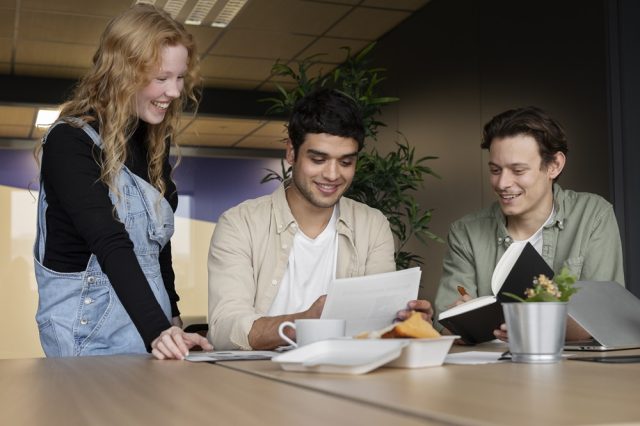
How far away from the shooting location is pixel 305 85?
4.80 metres

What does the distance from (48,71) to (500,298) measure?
252 inches

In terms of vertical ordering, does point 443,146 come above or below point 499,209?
above

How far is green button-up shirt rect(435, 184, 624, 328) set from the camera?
2.78m

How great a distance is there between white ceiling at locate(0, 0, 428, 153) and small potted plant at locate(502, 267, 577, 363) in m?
4.60

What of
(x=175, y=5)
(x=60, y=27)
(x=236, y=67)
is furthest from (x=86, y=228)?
(x=236, y=67)

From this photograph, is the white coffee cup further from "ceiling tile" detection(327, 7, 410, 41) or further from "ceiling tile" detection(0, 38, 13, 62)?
"ceiling tile" detection(0, 38, 13, 62)

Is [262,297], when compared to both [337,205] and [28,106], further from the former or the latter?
[28,106]

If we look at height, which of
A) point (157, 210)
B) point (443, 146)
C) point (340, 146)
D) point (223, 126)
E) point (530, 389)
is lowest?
point (530, 389)

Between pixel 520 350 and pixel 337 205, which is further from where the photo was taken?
pixel 337 205

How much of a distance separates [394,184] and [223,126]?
13.2ft

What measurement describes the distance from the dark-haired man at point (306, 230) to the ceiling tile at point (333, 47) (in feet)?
13.7

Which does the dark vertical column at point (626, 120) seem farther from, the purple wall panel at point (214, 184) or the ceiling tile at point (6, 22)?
the purple wall panel at point (214, 184)

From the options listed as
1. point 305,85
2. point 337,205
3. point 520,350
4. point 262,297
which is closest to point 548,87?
point 305,85

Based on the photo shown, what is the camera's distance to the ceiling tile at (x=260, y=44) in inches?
263
